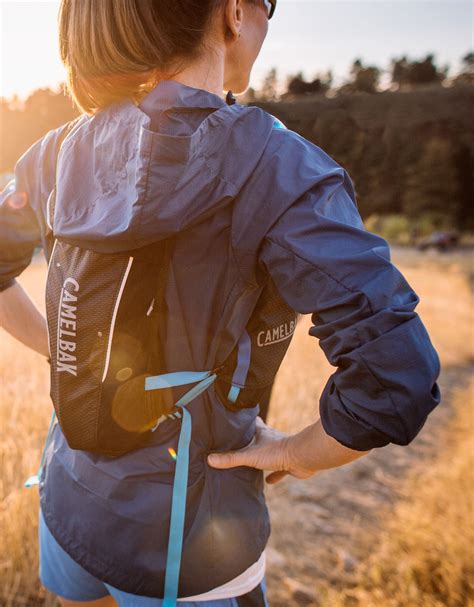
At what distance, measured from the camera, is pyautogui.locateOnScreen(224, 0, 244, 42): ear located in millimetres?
871

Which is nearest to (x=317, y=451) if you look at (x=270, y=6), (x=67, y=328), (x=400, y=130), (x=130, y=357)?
Result: (x=130, y=357)

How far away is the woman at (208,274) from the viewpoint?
29.9 inches

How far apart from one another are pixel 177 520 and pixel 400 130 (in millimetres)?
39676

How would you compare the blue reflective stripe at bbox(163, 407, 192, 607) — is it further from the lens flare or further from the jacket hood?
the lens flare

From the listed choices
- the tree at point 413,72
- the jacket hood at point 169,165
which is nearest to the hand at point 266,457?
the jacket hood at point 169,165

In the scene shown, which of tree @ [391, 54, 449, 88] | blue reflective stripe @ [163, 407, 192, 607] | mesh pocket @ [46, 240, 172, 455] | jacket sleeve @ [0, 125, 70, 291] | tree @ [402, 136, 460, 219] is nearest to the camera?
mesh pocket @ [46, 240, 172, 455]

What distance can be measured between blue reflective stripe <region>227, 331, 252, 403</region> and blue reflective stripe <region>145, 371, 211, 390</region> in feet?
0.24

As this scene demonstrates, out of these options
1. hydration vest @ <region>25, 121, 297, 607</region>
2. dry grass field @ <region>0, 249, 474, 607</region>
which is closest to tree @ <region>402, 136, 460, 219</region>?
dry grass field @ <region>0, 249, 474, 607</region>

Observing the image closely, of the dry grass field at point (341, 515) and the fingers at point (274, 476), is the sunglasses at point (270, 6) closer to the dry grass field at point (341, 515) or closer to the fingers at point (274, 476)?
the fingers at point (274, 476)

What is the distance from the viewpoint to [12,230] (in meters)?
1.22

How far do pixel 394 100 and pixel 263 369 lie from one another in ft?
165

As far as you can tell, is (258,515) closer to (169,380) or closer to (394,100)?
(169,380)

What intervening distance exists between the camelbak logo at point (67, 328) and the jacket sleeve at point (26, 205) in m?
0.32

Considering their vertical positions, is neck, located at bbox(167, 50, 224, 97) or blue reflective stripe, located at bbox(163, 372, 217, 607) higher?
neck, located at bbox(167, 50, 224, 97)
